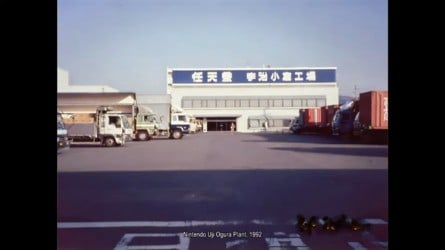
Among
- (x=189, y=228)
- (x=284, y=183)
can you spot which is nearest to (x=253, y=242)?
(x=189, y=228)

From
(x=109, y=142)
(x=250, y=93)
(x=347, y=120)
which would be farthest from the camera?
(x=347, y=120)

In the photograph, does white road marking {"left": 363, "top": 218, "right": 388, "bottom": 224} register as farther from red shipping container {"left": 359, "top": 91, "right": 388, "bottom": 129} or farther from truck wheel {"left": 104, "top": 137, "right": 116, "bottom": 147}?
truck wheel {"left": 104, "top": 137, "right": 116, "bottom": 147}

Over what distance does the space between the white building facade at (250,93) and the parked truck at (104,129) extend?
20.9 feet

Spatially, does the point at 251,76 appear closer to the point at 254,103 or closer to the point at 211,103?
the point at 254,103

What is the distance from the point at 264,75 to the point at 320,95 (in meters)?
1.12

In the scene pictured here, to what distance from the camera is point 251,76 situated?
4797 millimetres

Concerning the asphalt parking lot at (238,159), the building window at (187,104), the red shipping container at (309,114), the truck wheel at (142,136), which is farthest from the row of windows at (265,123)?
the truck wheel at (142,136)

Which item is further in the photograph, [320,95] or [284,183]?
[284,183]

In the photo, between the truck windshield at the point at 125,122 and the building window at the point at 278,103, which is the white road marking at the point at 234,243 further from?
the truck windshield at the point at 125,122

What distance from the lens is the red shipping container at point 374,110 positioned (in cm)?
1473

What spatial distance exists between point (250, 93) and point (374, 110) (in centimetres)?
1077

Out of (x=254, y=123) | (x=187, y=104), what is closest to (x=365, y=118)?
(x=254, y=123)
